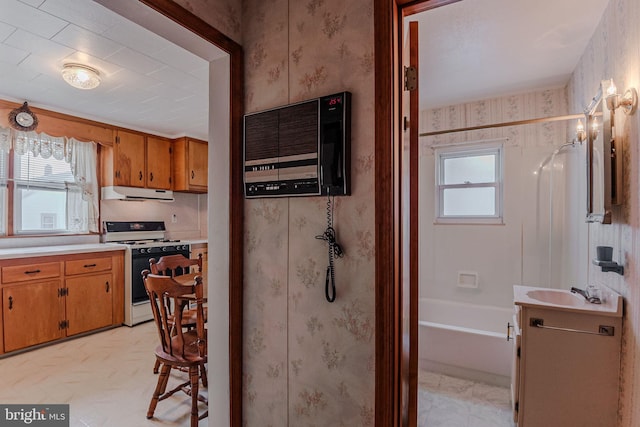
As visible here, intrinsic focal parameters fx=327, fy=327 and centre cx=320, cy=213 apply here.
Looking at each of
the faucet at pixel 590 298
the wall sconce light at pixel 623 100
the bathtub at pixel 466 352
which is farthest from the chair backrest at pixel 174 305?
the wall sconce light at pixel 623 100

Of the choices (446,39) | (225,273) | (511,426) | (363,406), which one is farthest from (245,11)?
(511,426)

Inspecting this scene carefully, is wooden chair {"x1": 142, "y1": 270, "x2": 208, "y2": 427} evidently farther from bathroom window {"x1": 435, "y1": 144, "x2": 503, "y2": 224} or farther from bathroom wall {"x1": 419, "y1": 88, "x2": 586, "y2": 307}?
bathroom window {"x1": 435, "y1": 144, "x2": 503, "y2": 224}

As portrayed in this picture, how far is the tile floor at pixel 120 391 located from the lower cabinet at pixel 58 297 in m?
0.21

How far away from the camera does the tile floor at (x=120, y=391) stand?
6.68 ft

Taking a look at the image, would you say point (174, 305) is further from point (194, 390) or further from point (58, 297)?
point (58, 297)

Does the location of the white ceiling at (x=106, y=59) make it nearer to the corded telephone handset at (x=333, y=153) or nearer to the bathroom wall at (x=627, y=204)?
the corded telephone handset at (x=333, y=153)

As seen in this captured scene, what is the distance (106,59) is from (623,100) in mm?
3202

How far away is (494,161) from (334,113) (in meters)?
2.76

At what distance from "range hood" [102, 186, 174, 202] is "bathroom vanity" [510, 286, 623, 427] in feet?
13.5

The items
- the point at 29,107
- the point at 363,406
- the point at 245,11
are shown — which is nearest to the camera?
the point at 363,406


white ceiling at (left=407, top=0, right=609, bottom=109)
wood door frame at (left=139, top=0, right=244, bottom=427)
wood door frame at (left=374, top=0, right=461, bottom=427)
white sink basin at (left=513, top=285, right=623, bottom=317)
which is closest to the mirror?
white sink basin at (left=513, top=285, right=623, bottom=317)

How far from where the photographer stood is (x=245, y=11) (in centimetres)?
152

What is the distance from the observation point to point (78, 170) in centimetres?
379

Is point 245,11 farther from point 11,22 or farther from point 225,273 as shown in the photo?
point 11,22
